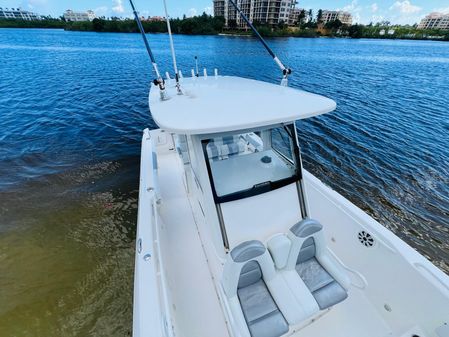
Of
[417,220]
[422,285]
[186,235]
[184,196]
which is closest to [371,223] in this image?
[422,285]

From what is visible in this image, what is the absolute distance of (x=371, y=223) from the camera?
289cm

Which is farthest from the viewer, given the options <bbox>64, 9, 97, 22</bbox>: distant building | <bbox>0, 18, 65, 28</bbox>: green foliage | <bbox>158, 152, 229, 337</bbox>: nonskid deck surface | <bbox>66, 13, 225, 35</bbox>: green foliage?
<bbox>64, 9, 97, 22</bbox>: distant building

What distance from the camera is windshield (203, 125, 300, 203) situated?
2.58 metres

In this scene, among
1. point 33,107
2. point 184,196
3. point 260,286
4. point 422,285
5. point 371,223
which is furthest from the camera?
point 33,107

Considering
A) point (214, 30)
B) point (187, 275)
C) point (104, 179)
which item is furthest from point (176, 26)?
point (187, 275)

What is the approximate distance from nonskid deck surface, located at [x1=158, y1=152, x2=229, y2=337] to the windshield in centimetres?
139

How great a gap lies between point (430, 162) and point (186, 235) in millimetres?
8730

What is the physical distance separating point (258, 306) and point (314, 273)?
806mm

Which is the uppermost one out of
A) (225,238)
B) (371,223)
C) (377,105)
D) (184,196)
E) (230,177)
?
(230,177)

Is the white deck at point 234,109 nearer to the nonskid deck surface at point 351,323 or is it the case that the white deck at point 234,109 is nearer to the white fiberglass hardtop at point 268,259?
the white fiberglass hardtop at point 268,259

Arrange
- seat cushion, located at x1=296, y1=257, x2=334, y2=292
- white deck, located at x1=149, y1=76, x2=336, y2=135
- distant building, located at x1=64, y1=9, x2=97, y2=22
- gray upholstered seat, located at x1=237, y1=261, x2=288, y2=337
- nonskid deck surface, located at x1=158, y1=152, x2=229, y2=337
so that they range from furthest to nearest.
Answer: distant building, located at x1=64, y1=9, x2=97, y2=22
nonskid deck surface, located at x1=158, y1=152, x2=229, y2=337
seat cushion, located at x1=296, y1=257, x2=334, y2=292
gray upholstered seat, located at x1=237, y1=261, x2=288, y2=337
white deck, located at x1=149, y1=76, x2=336, y2=135

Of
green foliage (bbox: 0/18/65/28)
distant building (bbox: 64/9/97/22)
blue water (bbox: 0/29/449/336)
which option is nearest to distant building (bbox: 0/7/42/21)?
distant building (bbox: 64/9/97/22)

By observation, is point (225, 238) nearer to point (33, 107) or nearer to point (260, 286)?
point (260, 286)

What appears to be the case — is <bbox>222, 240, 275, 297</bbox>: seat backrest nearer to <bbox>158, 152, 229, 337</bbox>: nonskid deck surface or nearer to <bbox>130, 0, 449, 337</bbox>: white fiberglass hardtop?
<bbox>130, 0, 449, 337</bbox>: white fiberglass hardtop
